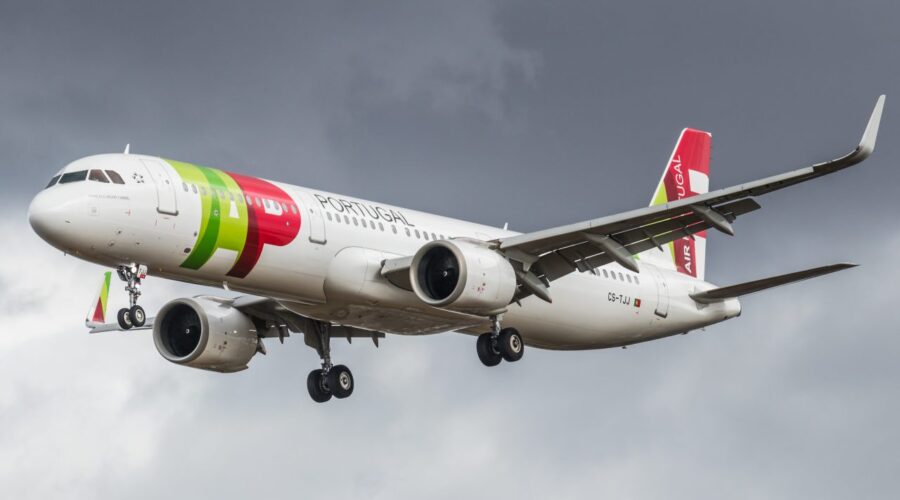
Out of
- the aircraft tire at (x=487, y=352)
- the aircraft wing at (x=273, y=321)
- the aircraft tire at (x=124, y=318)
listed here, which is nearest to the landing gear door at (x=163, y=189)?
the aircraft tire at (x=124, y=318)

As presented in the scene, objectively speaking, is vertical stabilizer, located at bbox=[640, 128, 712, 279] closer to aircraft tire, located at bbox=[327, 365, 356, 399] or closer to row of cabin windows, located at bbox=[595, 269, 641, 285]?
row of cabin windows, located at bbox=[595, 269, 641, 285]

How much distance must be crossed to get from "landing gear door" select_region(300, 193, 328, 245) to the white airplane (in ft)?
0.15

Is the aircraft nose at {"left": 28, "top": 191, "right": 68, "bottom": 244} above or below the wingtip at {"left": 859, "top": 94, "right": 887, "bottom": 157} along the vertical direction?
below

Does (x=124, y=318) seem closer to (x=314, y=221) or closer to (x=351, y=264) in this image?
(x=314, y=221)

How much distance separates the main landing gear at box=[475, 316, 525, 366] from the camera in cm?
4319

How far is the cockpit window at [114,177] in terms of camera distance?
3738 cm

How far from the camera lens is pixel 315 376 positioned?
4738 centimetres

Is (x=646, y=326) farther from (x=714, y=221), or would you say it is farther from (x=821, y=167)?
(x=821, y=167)

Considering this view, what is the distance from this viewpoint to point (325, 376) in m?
47.2

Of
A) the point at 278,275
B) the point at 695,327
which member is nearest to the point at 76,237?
the point at 278,275

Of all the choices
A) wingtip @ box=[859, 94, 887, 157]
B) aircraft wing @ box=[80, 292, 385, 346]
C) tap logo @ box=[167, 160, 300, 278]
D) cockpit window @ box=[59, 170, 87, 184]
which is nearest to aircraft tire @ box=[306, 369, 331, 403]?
aircraft wing @ box=[80, 292, 385, 346]

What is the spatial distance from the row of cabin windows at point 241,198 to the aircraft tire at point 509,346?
23.1ft

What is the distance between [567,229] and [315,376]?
396 inches

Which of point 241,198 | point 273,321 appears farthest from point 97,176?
point 273,321
